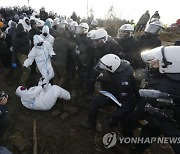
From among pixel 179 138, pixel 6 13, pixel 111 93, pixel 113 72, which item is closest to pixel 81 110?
pixel 111 93

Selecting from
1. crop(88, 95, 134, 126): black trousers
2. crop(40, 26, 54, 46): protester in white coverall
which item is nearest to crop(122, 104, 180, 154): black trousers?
crop(88, 95, 134, 126): black trousers

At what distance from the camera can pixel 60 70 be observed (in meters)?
6.49

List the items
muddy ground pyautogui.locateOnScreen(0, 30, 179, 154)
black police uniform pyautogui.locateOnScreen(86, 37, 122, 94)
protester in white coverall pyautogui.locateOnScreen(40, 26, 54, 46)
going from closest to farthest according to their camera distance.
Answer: muddy ground pyautogui.locateOnScreen(0, 30, 179, 154), black police uniform pyautogui.locateOnScreen(86, 37, 122, 94), protester in white coverall pyautogui.locateOnScreen(40, 26, 54, 46)

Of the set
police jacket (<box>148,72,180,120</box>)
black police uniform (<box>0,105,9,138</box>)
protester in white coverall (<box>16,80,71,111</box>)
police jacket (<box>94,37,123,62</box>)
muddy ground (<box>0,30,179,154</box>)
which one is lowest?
muddy ground (<box>0,30,179,154</box>)

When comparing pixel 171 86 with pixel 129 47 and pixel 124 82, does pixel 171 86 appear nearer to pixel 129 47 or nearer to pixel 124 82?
pixel 124 82

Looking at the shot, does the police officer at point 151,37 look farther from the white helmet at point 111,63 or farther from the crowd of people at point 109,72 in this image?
the white helmet at point 111,63

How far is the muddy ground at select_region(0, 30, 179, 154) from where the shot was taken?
4.88m

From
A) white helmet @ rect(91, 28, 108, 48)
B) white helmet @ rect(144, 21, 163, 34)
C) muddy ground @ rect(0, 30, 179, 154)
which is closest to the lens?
muddy ground @ rect(0, 30, 179, 154)

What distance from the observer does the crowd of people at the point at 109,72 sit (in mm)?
3539

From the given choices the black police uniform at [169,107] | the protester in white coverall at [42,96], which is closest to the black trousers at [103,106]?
the black police uniform at [169,107]

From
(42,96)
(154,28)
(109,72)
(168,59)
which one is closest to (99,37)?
(109,72)

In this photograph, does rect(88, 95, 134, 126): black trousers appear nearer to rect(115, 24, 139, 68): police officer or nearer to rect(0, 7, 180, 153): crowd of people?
rect(0, 7, 180, 153): crowd of people

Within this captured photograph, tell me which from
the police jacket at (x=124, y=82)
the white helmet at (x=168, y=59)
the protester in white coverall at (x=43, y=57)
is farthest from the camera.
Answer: the protester in white coverall at (x=43, y=57)

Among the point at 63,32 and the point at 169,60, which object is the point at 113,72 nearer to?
the point at 169,60
